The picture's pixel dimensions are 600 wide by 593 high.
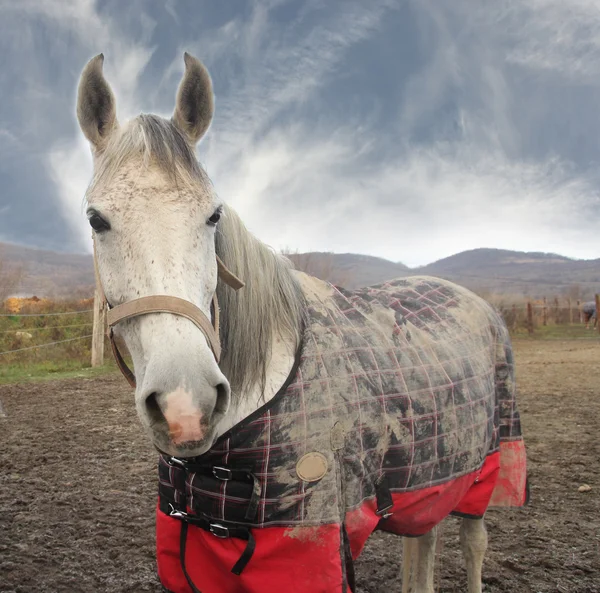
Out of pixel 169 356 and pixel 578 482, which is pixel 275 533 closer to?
pixel 169 356

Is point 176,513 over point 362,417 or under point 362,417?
under

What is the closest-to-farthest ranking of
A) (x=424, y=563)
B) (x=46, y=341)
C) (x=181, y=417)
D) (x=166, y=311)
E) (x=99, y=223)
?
1. (x=181, y=417)
2. (x=166, y=311)
3. (x=99, y=223)
4. (x=424, y=563)
5. (x=46, y=341)

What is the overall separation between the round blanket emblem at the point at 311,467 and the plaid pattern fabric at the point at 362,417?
0.02 meters

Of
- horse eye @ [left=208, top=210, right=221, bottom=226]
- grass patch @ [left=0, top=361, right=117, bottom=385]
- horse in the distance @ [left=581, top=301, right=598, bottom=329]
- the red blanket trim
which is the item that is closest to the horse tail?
the red blanket trim

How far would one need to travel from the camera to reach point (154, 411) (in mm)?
1225

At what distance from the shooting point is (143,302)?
1284 mm

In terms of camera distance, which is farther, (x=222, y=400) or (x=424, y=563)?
(x=424, y=563)

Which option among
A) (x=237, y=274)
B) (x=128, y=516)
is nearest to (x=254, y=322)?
(x=237, y=274)

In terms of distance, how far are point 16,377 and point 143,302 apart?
9.87 metres

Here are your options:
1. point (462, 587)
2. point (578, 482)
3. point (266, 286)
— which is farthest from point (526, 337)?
point (266, 286)

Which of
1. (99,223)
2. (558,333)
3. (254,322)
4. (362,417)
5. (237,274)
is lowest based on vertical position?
(558,333)

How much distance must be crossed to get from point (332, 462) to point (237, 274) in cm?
67

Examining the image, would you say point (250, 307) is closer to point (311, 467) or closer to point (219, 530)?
point (311, 467)

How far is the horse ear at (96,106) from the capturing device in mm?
1596
